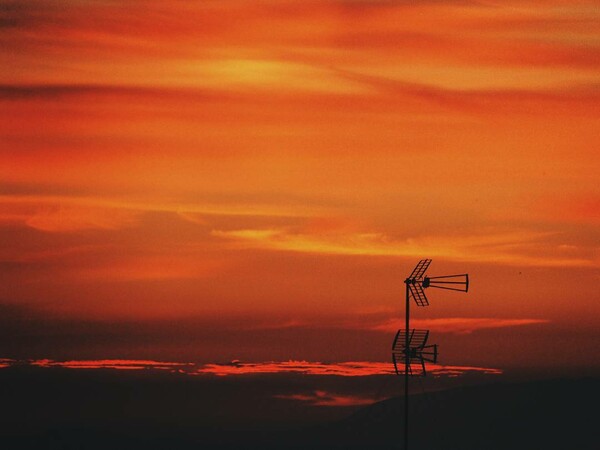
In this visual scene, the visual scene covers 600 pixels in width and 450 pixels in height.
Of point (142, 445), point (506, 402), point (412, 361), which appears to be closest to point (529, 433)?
point (506, 402)

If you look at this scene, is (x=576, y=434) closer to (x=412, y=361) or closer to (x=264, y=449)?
(x=264, y=449)

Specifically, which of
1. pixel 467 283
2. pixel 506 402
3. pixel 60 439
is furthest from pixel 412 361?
pixel 506 402

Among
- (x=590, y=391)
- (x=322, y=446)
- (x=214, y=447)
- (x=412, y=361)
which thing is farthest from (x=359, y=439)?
(x=412, y=361)

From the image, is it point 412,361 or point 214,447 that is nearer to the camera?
point 412,361

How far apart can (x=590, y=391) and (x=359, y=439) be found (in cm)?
3383

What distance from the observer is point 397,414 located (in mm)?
194375

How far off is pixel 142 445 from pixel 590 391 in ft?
210

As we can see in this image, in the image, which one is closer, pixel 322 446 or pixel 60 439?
pixel 60 439

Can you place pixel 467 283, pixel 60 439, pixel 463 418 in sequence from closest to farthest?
pixel 467 283
pixel 60 439
pixel 463 418

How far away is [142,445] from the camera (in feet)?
609

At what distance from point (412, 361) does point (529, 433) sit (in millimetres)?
138711

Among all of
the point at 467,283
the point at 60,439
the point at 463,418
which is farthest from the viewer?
the point at 463,418

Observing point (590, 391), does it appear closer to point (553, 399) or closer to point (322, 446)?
point (553, 399)

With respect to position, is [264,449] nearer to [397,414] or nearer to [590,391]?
[397,414]
